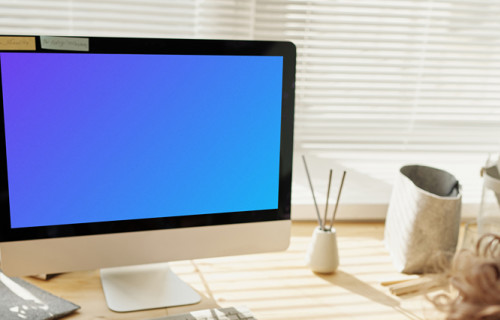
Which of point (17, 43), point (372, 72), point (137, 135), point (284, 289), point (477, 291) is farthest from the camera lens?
point (372, 72)

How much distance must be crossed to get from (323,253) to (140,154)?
50cm

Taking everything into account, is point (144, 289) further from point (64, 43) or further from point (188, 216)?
point (64, 43)

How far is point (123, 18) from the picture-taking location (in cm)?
151

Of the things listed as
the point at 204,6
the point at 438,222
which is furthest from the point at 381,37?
the point at 438,222

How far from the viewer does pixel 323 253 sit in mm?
1292

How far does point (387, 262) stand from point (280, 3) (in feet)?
2.52

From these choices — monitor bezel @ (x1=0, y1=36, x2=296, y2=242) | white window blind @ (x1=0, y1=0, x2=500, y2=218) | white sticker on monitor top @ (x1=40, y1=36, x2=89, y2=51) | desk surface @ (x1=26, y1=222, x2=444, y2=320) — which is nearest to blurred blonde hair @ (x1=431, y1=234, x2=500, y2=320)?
desk surface @ (x1=26, y1=222, x2=444, y2=320)

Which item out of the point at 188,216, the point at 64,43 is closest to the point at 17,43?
the point at 64,43

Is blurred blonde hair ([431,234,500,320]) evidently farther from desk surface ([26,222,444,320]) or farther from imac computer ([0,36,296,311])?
imac computer ([0,36,296,311])

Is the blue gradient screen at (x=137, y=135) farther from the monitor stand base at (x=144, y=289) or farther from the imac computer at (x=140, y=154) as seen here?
the monitor stand base at (x=144, y=289)

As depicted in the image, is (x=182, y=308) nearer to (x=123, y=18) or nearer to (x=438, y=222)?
(x=438, y=222)

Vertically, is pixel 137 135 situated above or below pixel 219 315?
above

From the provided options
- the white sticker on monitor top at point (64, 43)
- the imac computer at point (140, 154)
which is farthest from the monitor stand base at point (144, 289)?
the white sticker on monitor top at point (64, 43)

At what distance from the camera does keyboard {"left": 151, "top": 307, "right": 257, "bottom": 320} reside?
3.35 feet
